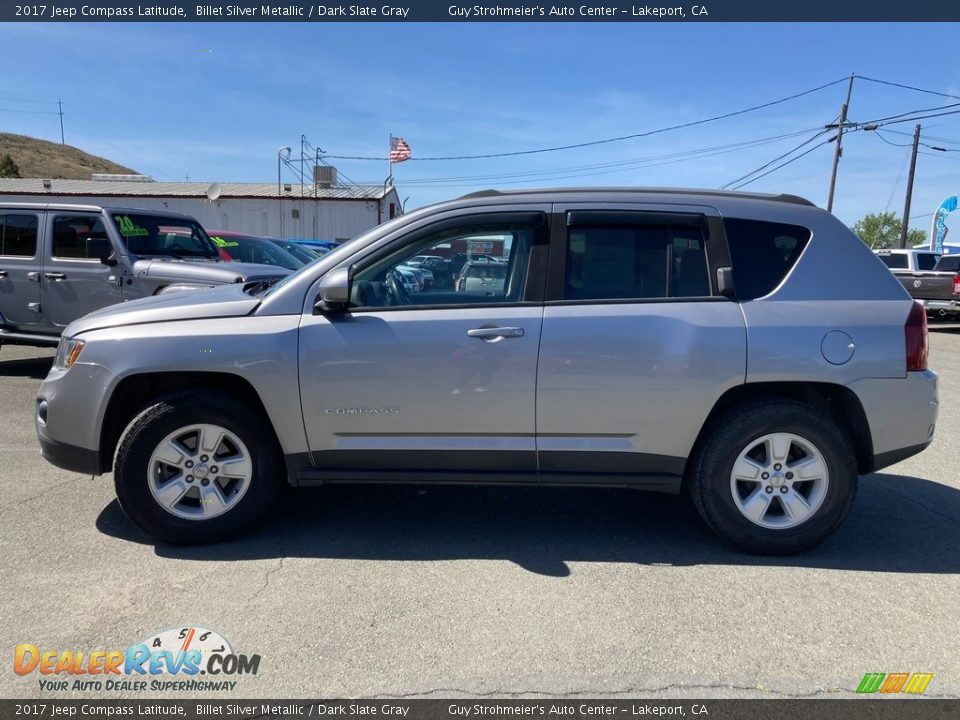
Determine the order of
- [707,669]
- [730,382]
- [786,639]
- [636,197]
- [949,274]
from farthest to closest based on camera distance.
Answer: [949,274], [636,197], [730,382], [786,639], [707,669]

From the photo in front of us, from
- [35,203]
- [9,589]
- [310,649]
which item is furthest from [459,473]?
[35,203]

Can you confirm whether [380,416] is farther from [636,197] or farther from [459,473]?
[636,197]

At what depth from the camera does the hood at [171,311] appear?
3.80m

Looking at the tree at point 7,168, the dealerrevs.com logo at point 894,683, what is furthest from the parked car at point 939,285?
the tree at point 7,168

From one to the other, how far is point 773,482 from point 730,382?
0.61m

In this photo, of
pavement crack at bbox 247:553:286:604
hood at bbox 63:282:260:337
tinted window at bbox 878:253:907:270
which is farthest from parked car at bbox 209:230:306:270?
tinted window at bbox 878:253:907:270

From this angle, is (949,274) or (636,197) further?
(949,274)

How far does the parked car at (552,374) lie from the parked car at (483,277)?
0.07m

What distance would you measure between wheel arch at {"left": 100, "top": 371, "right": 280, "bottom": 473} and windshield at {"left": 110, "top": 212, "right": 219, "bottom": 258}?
5155mm

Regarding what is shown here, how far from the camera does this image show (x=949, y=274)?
17.0 m

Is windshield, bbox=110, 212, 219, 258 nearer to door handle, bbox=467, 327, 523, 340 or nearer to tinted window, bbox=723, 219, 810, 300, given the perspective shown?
door handle, bbox=467, 327, 523, 340

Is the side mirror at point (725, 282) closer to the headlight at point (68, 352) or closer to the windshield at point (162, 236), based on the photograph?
the headlight at point (68, 352)

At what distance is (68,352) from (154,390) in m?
0.49

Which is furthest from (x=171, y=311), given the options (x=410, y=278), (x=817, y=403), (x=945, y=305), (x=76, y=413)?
(x=945, y=305)
